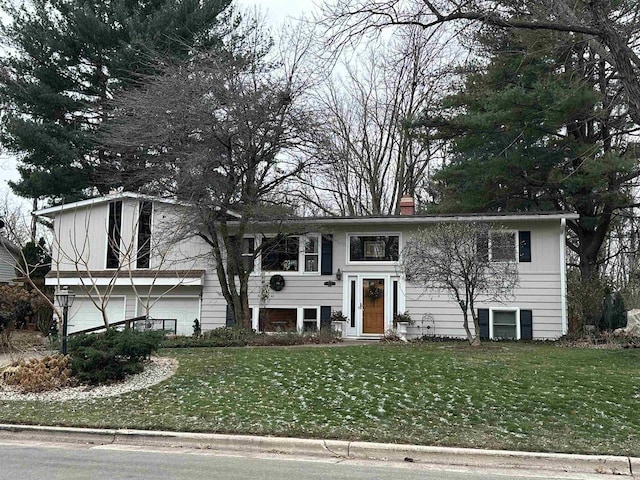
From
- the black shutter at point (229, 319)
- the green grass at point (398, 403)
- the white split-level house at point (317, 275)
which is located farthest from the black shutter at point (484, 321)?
the black shutter at point (229, 319)

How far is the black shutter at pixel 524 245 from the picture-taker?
17.3 m

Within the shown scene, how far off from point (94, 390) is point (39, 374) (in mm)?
1006

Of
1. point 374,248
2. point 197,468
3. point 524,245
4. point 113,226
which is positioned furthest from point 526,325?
point 113,226

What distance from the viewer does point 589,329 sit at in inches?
636

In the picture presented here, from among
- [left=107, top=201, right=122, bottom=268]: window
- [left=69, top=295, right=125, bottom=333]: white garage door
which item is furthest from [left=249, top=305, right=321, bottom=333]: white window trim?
[left=107, top=201, right=122, bottom=268]: window

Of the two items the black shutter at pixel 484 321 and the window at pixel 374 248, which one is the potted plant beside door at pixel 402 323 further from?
the black shutter at pixel 484 321

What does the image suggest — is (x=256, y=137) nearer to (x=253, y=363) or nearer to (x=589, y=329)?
(x=253, y=363)

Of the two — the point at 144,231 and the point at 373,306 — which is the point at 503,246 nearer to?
the point at 373,306

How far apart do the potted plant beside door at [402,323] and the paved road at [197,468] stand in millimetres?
11300

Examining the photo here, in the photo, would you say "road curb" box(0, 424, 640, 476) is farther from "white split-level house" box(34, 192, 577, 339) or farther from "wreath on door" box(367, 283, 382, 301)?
"wreath on door" box(367, 283, 382, 301)

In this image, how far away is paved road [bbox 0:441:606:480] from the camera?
561 centimetres

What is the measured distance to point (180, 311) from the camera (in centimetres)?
1955

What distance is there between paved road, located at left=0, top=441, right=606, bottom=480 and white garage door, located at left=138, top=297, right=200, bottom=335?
41.7 ft

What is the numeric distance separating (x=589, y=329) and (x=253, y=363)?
9.84 metres
